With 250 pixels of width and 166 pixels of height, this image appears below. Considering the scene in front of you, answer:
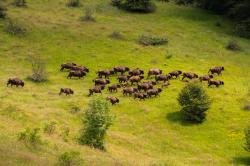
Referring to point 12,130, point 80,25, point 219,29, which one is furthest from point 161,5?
point 12,130

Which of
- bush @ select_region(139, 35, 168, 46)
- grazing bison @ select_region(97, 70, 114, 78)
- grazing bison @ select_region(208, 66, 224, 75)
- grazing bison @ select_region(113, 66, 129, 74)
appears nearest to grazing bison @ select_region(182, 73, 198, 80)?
grazing bison @ select_region(208, 66, 224, 75)

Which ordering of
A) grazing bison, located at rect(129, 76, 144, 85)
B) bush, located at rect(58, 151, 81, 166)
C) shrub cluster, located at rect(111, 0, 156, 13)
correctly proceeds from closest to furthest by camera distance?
bush, located at rect(58, 151, 81, 166) → grazing bison, located at rect(129, 76, 144, 85) → shrub cluster, located at rect(111, 0, 156, 13)

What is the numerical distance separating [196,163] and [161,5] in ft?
195

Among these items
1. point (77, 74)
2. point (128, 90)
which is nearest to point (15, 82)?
point (77, 74)

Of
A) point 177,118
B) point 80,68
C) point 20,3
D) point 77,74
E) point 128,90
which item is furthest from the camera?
point 20,3

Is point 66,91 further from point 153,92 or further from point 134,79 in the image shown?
point 153,92

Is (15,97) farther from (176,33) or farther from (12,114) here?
(176,33)

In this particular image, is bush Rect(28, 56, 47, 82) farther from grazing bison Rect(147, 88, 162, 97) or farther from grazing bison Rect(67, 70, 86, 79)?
grazing bison Rect(147, 88, 162, 97)

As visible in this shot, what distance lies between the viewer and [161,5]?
9450cm

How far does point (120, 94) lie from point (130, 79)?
10.5ft

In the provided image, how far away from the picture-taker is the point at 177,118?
156 ft

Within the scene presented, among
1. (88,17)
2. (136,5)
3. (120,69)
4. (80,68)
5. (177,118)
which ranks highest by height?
(136,5)

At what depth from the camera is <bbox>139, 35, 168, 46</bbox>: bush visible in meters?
70.9

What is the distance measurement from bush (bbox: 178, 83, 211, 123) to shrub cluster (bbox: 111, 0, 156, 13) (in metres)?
41.5
